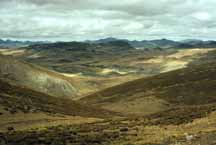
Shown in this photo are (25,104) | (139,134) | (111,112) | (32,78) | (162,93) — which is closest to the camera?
(139,134)

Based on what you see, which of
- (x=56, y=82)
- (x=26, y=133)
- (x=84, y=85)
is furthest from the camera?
(x=84, y=85)

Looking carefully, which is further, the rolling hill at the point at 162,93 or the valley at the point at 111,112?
the rolling hill at the point at 162,93

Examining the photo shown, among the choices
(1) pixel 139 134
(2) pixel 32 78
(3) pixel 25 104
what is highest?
(2) pixel 32 78

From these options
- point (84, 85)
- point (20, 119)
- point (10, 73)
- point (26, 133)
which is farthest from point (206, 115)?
point (84, 85)

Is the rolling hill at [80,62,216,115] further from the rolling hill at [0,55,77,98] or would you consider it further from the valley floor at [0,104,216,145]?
the valley floor at [0,104,216,145]

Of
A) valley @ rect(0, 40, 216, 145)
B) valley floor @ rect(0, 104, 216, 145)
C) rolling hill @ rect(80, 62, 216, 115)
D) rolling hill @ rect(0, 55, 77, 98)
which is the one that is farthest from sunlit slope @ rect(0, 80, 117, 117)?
rolling hill @ rect(0, 55, 77, 98)

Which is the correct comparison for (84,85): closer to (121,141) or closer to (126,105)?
(126,105)

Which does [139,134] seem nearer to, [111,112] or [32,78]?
[111,112]

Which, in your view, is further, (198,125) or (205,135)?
(198,125)

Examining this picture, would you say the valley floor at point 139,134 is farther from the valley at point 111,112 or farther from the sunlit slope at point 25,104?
the sunlit slope at point 25,104

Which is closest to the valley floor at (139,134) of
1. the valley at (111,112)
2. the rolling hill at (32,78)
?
the valley at (111,112)

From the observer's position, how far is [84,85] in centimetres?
18775

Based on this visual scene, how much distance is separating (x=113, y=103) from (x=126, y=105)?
332 inches

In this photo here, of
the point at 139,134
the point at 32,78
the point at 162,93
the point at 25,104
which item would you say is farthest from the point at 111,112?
the point at 32,78
